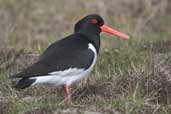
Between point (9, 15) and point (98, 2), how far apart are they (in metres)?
1.78

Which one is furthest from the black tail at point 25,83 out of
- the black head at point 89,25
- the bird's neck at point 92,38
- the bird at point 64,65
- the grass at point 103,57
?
the black head at point 89,25

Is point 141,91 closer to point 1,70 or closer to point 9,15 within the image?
point 1,70

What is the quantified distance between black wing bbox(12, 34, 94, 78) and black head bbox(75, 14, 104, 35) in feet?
1.18

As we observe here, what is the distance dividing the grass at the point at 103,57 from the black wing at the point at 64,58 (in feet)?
1.09

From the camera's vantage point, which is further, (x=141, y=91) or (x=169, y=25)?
(x=169, y=25)

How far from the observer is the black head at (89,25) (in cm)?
822

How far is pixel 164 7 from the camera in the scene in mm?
13445

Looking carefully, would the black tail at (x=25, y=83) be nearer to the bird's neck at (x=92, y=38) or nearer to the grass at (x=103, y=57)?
the grass at (x=103, y=57)

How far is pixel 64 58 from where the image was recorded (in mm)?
7434

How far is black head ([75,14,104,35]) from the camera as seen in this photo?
8.22 m

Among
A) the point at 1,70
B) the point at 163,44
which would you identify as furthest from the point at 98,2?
the point at 1,70

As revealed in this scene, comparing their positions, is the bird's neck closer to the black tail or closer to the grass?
the grass

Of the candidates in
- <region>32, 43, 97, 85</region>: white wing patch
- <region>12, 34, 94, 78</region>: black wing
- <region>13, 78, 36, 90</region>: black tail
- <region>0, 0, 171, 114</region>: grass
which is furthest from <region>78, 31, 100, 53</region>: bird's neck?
<region>13, 78, 36, 90</region>: black tail

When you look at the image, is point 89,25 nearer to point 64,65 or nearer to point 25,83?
point 64,65
